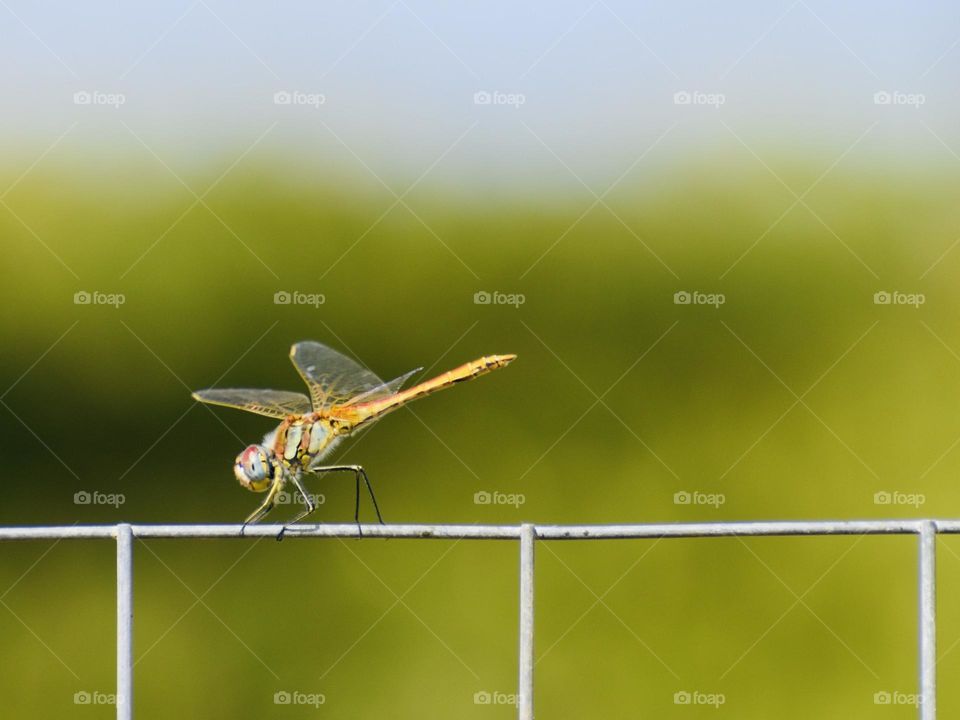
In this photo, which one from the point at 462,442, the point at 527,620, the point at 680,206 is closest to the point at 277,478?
the point at 527,620

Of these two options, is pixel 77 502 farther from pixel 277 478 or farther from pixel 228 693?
pixel 277 478

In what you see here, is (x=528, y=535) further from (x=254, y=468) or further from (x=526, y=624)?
(x=254, y=468)

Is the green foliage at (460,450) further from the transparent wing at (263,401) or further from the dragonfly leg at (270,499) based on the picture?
the dragonfly leg at (270,499)

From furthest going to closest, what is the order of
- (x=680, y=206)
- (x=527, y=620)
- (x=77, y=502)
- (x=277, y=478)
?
(x=680, y=206)
(x=77, y=502)
(x=277, y=478)
(x=527, y=620)

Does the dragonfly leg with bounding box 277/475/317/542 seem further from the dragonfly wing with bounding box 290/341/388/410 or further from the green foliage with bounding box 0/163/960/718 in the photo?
the green foliage with bounding box 0/163/960/718

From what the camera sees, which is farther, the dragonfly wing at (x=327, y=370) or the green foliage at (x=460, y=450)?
the green foliage at (x=460, y=450)

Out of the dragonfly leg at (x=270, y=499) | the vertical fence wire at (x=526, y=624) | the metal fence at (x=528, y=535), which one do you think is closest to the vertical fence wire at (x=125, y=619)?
the metal fence at (x=528, y=535)
